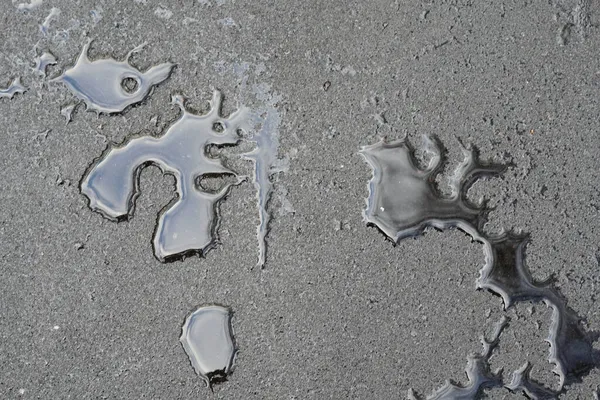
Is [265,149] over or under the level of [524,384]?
over

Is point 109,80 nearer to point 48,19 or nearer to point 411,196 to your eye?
point 48,19

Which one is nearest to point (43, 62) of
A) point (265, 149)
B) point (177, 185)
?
point (177, 185)

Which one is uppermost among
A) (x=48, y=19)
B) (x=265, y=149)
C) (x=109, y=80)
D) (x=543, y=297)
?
(x=48, y=19)

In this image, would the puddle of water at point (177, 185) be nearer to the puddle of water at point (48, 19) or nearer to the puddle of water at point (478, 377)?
the puddle of water at point (48, 19)

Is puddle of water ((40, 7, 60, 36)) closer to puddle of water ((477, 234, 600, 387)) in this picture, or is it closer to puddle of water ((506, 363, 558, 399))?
puddle of water ((477, 234, 600, 387))

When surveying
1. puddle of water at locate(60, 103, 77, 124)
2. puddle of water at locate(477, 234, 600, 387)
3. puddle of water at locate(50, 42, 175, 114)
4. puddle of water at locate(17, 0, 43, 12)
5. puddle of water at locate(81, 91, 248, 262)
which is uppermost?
puddle of water at locate(17, 0, 43, 12)

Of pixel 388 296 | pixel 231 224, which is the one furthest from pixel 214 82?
pixel 388 296

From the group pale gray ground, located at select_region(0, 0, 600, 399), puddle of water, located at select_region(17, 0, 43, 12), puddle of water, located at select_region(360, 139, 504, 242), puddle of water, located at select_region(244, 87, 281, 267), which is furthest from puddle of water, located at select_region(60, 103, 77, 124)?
puddle of water, located at select_region(360, 139, 504, 242)
